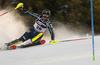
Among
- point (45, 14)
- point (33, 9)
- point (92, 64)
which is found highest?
point (33, 9)

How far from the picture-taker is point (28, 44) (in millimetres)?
5711

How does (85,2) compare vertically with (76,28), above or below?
above

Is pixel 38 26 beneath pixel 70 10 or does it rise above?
beneath

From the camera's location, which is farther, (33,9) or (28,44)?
(33,9)

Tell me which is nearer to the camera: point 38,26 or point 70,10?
point 38,26

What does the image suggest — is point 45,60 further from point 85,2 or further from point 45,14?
point 85,2

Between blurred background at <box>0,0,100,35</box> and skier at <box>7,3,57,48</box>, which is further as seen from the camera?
blurred background at <box>0,0,100,35</box>

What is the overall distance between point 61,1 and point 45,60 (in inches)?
536

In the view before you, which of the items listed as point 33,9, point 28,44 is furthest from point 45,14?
point 33,9

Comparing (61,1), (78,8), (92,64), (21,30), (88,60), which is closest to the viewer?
(92,64)

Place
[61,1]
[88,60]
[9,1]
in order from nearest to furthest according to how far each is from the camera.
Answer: [88,60], [9,1], [61,1]

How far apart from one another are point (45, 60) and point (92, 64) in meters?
0.90

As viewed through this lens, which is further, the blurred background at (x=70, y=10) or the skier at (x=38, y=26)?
the blurred background at (x=70, y=10)

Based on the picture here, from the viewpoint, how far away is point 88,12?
687 inches
